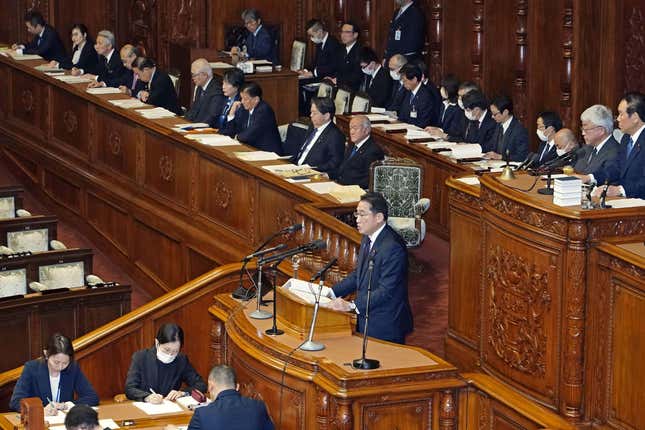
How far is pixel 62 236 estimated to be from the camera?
1342 cm

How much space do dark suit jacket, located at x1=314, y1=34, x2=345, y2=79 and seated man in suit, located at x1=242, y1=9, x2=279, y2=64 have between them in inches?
19.7

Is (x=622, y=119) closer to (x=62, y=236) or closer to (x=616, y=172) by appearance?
(x=616, y=172)

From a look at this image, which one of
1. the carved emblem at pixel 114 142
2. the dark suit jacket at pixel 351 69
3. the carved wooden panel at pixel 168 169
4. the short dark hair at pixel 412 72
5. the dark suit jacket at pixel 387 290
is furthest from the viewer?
the dark suit jacket at pixel 351 69

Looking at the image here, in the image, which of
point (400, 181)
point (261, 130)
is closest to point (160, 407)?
point (400, 181)

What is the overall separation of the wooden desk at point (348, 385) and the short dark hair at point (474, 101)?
490 centimetres

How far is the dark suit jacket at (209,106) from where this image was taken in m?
12.9

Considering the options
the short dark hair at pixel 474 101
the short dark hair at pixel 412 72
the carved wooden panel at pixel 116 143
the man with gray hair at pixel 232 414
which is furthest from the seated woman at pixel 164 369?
the short dark hair at pixel 412 72

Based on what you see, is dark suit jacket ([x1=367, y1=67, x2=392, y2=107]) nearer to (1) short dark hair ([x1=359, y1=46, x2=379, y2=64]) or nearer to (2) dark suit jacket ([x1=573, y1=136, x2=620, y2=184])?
(1) short dark hair ([x1=359, y1=46, x2=379, y2=64])

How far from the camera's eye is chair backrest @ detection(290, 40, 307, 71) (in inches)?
635

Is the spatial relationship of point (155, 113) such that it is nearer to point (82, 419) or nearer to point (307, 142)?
point (307, 142)

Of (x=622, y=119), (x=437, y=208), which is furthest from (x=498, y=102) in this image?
(x=622, y=119)

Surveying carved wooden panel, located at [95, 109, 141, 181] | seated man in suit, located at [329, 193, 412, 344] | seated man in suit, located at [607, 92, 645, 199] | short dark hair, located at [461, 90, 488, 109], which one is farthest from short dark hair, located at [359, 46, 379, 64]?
seated man in suit, located at [329, 193, 412, 344]

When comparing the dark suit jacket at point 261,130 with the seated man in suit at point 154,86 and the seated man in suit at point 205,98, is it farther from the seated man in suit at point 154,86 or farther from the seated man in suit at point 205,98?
the seated man in suit at point 154,86

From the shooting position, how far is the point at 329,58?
1587cm
